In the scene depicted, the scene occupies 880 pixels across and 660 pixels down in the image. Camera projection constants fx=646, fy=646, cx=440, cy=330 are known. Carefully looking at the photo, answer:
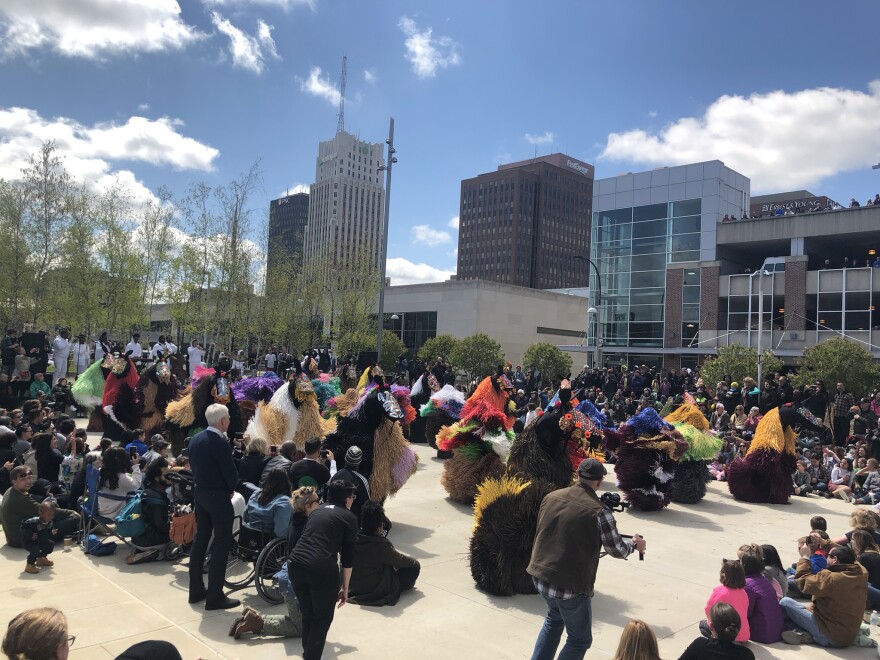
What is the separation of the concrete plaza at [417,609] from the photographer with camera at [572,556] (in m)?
1.02

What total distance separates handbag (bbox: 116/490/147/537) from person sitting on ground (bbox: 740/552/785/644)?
228 inches

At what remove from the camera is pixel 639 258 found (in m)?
44.3

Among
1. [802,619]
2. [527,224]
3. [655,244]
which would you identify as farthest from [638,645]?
[527,224]

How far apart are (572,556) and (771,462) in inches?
336

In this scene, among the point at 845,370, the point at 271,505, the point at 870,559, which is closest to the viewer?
the point at 271,505

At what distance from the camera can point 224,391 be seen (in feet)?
29.5

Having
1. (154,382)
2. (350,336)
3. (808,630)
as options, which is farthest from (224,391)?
(350,336)

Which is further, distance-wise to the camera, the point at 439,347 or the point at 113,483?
the point at 439,347

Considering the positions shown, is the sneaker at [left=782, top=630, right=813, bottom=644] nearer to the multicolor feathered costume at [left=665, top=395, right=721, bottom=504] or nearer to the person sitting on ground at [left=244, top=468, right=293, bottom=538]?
the person sitting on ground at [left=244, top=468, right=293, bottom=538]

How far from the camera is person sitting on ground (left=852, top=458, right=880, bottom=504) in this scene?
10.9 meters

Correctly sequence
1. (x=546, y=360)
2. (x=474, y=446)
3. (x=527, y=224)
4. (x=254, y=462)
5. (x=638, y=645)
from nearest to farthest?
1. (x=638, y=645)
2. (x=254, y=462)
3. (x=474, y=446)
4. (x=546, y=360)
5. (x=527, y=224)

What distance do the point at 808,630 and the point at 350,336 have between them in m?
33.9

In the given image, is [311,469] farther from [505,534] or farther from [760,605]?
[760,605]

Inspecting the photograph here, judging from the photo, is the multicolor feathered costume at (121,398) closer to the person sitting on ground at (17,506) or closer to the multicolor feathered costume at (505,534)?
the person sitting on ground at (17,506)
